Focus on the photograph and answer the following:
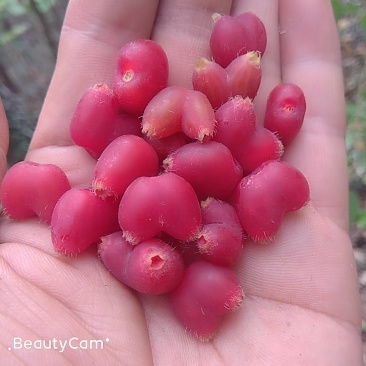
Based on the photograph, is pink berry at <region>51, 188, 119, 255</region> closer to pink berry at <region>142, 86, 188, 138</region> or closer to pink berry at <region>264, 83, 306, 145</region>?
pink berry at <region>142, 86, 188, 138</region>

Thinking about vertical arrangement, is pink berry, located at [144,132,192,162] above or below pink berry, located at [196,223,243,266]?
above

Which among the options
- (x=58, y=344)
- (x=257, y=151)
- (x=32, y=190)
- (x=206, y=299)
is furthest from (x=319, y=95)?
(x=58, y=344)

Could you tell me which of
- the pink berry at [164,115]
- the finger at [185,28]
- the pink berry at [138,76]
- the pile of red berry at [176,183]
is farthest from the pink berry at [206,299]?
the finger at [185,28]

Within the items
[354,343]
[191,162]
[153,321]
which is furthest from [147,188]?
[354,343]

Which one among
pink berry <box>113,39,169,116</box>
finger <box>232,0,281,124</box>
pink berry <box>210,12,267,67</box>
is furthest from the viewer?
finger <box>232,0,281,124</box>

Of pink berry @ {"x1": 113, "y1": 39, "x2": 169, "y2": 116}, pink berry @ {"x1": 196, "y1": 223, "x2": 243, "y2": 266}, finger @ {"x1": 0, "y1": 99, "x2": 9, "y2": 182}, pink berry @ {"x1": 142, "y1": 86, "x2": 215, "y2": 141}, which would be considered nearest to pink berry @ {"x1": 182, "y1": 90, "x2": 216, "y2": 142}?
pink berry @ {"x1": 142, "y1": 86, "x2": 215, "y2": 141}

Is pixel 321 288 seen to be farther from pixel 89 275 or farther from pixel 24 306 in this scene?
pixel 24 306

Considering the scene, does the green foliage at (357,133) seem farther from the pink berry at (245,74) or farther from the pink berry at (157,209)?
the pink berry at (157,209)
